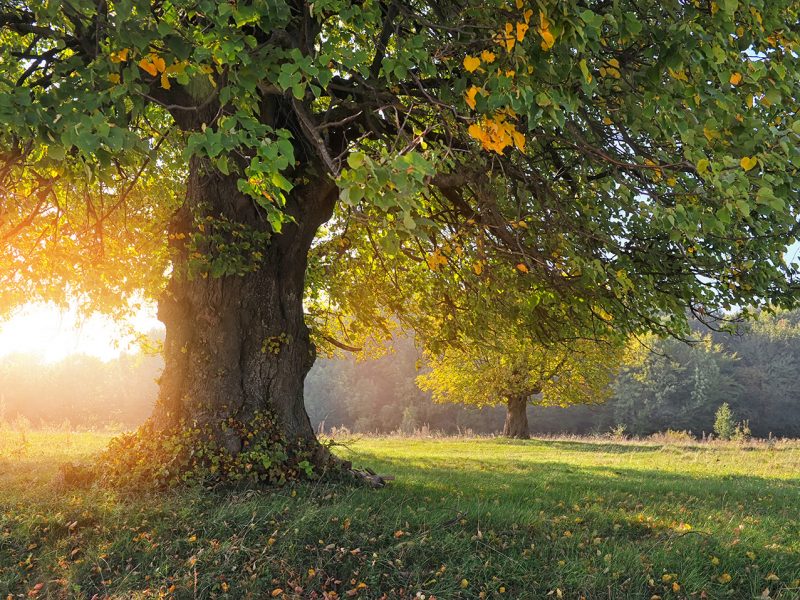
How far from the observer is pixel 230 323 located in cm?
736

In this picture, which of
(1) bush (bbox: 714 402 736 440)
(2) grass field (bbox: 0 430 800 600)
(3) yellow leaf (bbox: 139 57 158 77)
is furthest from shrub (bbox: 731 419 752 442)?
(3) yellow leaf (bbox: 139 57 158 77)

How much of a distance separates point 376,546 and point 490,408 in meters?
55.9

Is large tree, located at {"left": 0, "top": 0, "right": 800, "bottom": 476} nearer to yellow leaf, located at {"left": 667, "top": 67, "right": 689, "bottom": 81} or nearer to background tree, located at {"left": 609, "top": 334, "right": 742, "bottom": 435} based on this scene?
yellow leaf, located at {"left": 667, "top": 67, "right": 689, "bottom": 81}

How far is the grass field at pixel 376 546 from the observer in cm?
470

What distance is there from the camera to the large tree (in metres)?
4.20

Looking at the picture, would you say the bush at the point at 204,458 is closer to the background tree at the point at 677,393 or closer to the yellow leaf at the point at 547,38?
the yellow leaf at the point at 547,38

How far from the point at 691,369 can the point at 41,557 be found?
189 feet

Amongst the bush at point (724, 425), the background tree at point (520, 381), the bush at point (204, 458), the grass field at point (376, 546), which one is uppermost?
the background tree at point (520, 381)

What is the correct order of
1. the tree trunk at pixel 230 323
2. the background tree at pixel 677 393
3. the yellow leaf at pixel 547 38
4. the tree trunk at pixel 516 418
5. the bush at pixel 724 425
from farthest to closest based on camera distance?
the background tree at pixel 677 393
the bush at pixel 724 425
the tree trunk at pixel 516 418
the tree trunk at pixel 230 323
the yellow leaf at pixel 547 38

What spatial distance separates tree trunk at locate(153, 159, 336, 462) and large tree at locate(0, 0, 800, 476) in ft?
0.10

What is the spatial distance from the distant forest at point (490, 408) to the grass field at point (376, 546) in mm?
43473

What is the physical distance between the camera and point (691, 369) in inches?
2120

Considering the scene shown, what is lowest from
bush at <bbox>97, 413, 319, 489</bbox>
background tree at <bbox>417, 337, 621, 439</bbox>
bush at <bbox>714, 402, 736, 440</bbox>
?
bush at <bbox>714, 402, 736, 440</bbox>

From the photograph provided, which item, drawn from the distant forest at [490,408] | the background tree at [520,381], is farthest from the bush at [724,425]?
the background tree at [520,381]
